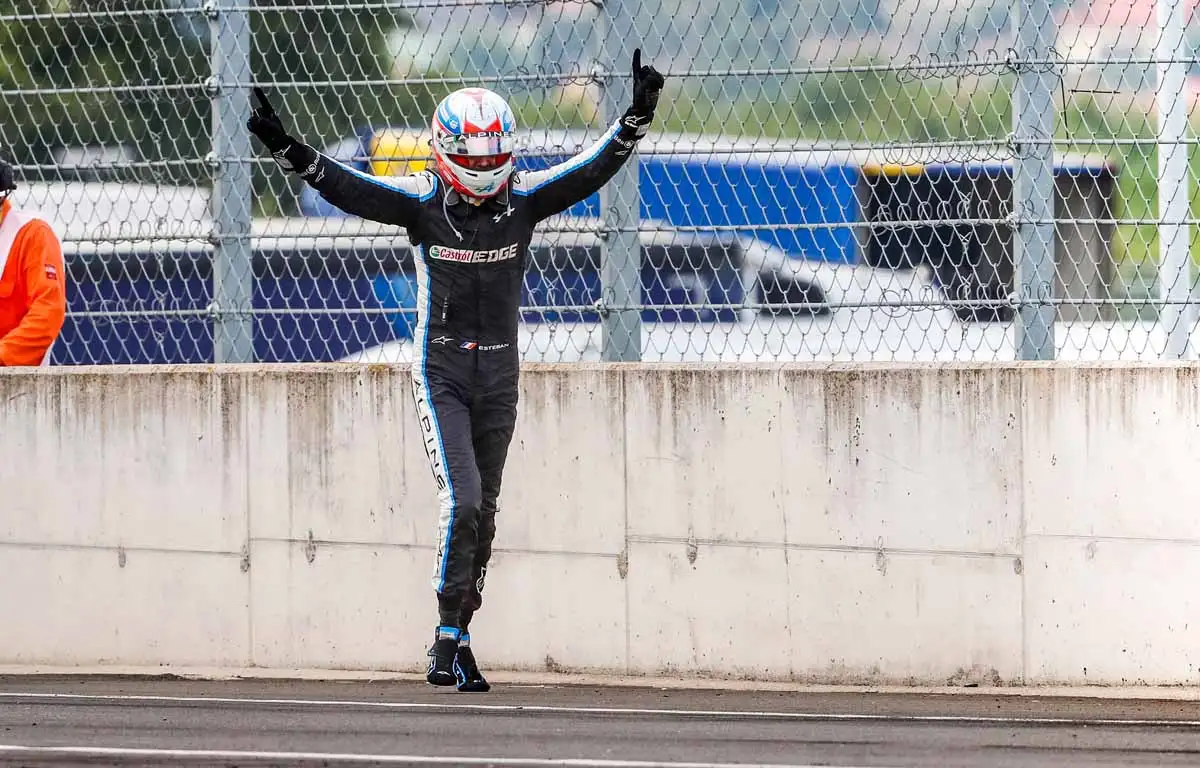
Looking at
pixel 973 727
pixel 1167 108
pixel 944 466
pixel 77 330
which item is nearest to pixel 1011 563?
pixel 944 466

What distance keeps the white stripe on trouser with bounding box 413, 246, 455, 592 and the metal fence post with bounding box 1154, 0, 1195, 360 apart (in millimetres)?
2546

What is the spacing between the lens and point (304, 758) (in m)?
5.79

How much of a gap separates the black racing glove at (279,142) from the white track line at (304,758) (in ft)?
6.13

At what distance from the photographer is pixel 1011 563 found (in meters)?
7.19

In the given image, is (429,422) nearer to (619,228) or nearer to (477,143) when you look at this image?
(477,143)

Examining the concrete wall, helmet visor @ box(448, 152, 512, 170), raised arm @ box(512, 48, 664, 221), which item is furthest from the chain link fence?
helmet visor @ box(448, 152, 512, 170)

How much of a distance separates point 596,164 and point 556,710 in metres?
1.79

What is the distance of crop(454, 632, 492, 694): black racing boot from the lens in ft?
22.7

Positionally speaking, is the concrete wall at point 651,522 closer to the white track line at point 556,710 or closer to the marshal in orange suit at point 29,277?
the marshal in orange suit at point 29,277

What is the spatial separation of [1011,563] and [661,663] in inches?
51.6

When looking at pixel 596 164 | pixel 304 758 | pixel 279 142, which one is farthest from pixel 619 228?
pixel 304 758

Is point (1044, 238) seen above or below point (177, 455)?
above

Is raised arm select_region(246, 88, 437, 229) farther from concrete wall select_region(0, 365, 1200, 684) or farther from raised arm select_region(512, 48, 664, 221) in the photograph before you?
concrete wall select_region(0, 365, 1200, 684)

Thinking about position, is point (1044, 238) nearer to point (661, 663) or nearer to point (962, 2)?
point (962, 2)
